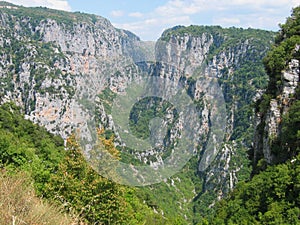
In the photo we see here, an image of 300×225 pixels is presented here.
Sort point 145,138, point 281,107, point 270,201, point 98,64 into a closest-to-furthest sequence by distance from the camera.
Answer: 1. point 145,138
2. point 270,201
3. point 281,107
4. point 98,64

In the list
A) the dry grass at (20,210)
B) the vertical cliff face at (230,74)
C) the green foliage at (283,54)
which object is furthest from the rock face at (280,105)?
the vertical cliff face at (230,74)

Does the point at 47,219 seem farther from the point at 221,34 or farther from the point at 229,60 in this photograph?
the point at 221,34

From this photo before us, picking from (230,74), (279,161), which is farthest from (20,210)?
(230,74)

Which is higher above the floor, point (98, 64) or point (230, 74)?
point (98, 64)

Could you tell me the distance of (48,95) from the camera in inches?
3684

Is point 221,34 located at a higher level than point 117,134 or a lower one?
higher

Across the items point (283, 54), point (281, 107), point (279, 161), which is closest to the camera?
point (279, 161)

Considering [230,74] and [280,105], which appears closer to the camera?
[280,105]

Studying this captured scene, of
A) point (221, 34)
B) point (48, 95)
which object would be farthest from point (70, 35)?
point (221, 34)

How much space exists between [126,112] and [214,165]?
254 feet

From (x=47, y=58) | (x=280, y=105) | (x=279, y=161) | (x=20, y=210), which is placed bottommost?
(x=279, y=161)

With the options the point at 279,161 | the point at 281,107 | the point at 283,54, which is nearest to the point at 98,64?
the point at 283,54

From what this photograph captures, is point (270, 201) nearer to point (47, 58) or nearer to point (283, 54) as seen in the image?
point (283, 54)

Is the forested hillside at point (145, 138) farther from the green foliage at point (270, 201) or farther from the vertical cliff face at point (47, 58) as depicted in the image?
the vertical cliff face at point (47, 58)
